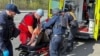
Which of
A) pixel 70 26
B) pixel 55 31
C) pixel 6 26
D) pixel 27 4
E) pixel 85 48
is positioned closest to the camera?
pixel 6 26

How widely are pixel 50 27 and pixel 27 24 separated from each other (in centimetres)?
64

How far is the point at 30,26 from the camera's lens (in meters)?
7.67

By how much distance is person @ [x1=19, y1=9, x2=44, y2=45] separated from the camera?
7659 mm

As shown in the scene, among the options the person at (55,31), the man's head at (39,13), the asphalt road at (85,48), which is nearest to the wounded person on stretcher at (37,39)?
the person at (55,31)

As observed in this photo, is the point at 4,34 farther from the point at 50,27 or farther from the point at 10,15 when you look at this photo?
the point at 50,27

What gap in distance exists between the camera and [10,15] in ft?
19.8

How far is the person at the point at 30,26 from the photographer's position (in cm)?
766

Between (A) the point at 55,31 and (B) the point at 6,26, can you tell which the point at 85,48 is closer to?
(A) the point at 55,31

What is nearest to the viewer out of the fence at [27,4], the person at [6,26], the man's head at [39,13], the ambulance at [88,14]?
the person at [6,26]

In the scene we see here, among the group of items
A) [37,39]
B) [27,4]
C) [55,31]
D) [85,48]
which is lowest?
[85,48]

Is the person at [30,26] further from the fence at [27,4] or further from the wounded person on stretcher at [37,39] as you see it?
the fence at [27,4]

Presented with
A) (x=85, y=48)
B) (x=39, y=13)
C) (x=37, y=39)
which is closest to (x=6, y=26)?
(x=39, y=13)

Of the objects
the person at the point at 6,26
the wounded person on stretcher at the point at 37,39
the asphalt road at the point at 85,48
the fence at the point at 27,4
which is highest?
the person at the point at 6,26

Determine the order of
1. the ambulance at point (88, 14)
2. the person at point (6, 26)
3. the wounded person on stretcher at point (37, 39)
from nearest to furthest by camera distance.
Answer: the person at point (6, 26) → the wounded person on stretcher at point (37, 39) → the ambulance at point (88, 14)
